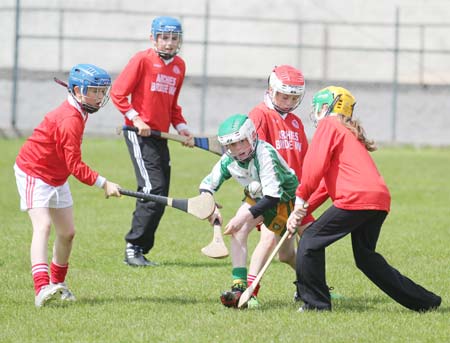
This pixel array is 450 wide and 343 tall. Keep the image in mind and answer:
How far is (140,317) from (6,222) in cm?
476

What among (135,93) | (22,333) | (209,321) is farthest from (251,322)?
(135,93)

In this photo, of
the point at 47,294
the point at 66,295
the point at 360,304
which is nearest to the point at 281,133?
the point at 360,304

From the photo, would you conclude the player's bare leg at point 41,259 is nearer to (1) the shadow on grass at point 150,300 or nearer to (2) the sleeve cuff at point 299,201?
(1) the shadow on grass at point 150,300

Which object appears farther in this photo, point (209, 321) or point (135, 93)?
point (135, 93)

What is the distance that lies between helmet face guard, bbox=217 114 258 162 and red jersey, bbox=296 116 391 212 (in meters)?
0.42

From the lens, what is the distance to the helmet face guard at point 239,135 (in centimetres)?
641

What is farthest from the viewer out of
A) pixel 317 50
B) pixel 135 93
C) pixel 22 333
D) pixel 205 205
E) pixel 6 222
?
pixel 317 50

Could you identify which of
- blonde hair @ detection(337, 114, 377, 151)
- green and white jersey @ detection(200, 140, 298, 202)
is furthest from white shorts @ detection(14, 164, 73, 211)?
blonde hair @ detection(337, 114, 377, 151)

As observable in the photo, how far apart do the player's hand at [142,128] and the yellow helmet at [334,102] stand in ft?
7.33

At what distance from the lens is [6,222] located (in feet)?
35.1

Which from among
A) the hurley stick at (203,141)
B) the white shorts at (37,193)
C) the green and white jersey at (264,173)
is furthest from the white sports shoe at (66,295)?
the hurley stick at (203,141)

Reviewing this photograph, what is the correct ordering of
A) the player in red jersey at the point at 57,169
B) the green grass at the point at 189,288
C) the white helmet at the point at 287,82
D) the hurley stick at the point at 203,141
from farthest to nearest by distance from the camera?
1. the hurley stick at the point at 203,141
2. the white helmet at the point at 287,82
3. the player in red jersey at the point at 57,169
4. the green grass at the point at 189,288

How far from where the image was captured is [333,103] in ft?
21.3

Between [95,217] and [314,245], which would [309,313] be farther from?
[95,217]
